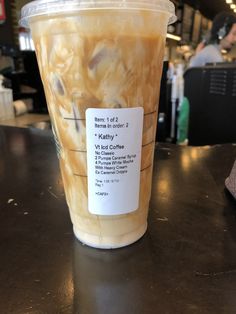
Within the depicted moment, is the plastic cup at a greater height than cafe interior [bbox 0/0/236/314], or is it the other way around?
the plastic cup

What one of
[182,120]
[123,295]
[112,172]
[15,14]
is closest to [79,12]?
[112,172]

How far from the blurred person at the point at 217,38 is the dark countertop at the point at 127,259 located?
1786mm

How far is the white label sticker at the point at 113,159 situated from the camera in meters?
0.27

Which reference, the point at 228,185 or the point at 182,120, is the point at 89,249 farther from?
the point at 182,120

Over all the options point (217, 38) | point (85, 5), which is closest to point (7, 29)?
point (217, 38)

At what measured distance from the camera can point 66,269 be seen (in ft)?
0.95

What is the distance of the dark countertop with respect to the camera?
0.25m

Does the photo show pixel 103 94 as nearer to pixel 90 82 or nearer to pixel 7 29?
pixel 90 82

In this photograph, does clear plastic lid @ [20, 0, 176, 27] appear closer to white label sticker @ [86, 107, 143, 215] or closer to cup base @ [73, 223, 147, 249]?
white label sticker @ [86, 107, 143, 215]

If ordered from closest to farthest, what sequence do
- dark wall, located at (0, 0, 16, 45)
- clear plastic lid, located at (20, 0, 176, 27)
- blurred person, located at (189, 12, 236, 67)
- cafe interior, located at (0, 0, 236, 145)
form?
clear plastic lid, located at (20, 0, 176, 27), cafe interior, located at (0, 0, 236, 145), dark wall, located at (0, 0, 16, 45), blurred person, located at (189, 12, 236, 67)

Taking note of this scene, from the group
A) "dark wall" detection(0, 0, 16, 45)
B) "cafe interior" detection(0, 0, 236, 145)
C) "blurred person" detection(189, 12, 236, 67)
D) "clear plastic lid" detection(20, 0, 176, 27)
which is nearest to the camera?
"clear plastic lid" detection(20, 0, 176, 27)

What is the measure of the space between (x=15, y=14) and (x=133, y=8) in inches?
87.4

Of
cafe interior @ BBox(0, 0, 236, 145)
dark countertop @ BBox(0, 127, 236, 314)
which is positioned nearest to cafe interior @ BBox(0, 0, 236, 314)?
dark countertop @ BBox(0, 127, 236, 314)

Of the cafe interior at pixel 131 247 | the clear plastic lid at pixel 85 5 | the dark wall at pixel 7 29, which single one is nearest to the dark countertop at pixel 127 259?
the cafe interior at pixel 131 247
